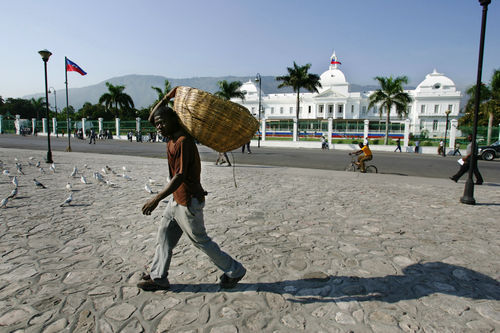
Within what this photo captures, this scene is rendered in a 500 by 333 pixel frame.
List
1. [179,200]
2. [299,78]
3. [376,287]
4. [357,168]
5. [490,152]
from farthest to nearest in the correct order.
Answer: [299,78] → [490,152] → [357,168] → [376,287] → [179,200]

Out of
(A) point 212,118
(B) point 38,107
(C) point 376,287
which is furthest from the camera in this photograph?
(B) point 38,107

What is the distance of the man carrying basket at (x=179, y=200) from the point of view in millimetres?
2361

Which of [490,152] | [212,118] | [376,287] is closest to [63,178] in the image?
[212,118]

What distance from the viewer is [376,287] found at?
9.35 ft

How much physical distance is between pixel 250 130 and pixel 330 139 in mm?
29538

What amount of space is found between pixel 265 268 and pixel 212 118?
179 cm

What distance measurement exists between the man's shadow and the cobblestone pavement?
11 millimetres

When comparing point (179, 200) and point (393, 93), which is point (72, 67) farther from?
point (393, 93)

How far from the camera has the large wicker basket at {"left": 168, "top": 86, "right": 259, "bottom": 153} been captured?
2260 millimetres

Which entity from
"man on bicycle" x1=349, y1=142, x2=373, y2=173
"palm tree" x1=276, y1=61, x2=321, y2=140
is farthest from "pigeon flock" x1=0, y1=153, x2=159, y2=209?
"palm tree" x1=276, y1=61, x2=321, y2=140

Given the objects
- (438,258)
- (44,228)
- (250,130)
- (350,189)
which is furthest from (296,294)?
(350,189)

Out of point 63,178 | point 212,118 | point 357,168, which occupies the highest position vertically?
point 212,118

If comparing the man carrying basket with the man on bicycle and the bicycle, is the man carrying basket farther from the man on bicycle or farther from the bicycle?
the bicycle

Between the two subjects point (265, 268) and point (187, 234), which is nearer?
point (187, 234)
